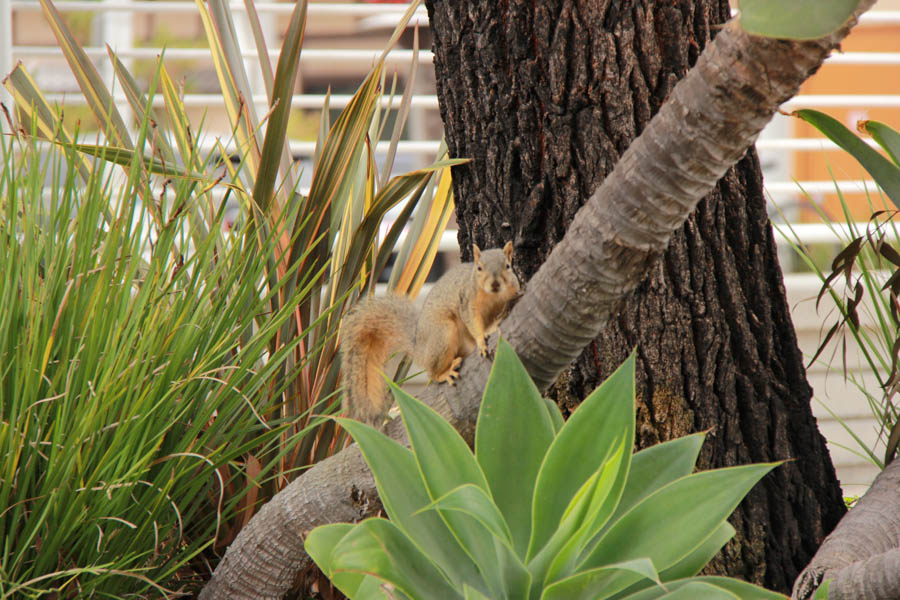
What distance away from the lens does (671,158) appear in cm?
95

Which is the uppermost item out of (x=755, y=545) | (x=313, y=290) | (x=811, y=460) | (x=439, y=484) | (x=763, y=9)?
(x=763, y=9)

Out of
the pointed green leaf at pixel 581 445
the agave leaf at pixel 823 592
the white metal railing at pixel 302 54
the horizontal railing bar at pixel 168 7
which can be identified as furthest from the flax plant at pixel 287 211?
the horizontal railing bar at pixel 168 7

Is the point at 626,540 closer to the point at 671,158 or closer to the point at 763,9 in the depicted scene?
the point at 671,158

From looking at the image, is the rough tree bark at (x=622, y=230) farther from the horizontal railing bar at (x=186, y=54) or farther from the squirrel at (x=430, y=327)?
the horizontal railing bar at (x=186, y=54)

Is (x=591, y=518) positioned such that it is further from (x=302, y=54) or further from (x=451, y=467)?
(x=302, y=54)

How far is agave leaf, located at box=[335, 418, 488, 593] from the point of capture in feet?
A: 3.27

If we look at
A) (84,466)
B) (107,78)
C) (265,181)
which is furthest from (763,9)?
(107,78)

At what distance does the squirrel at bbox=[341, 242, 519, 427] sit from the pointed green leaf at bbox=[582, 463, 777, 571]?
408mm

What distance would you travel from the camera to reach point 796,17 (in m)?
0.72

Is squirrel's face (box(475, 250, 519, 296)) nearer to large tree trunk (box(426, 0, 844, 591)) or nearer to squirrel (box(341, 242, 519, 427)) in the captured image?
squirrel (box(341, 242, 519, 427))

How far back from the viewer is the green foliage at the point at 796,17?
2.32 ft

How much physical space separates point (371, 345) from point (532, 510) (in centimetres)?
58

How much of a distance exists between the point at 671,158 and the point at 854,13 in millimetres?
254

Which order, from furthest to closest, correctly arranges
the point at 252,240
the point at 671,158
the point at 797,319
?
the point at 797,319 → the point at 252,240 → the point at 671,158
